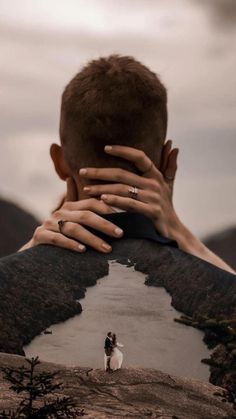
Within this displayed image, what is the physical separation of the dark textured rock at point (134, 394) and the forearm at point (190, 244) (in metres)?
1.60

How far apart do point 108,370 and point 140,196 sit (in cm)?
137

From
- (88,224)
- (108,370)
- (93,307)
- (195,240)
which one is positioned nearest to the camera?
(108,370)

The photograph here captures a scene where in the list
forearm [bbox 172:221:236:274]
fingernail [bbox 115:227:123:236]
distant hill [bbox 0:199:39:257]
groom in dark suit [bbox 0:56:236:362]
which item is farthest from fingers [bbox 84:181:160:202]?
distant hill [bbox 0:199:39:257]

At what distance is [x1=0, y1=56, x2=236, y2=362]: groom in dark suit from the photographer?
5.74 meters

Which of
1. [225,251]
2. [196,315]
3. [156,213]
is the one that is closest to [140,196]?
[156,213]

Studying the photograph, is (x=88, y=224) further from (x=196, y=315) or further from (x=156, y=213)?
(x=196, y=315)

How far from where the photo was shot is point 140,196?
6281 millimetres

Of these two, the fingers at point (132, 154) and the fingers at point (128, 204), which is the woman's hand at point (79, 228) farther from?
the fingers at point (132, 154)

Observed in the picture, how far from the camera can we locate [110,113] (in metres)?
6.25

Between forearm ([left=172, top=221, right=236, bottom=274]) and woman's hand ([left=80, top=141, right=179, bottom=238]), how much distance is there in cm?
42

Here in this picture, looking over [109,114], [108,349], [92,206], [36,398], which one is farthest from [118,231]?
[36,398]

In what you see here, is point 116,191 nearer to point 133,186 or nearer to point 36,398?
point 133,186

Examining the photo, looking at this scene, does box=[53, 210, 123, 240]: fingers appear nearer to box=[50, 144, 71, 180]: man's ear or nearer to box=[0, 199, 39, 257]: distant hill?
box=[50, 144, 71, 180]: man's ear

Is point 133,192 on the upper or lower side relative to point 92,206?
upper
